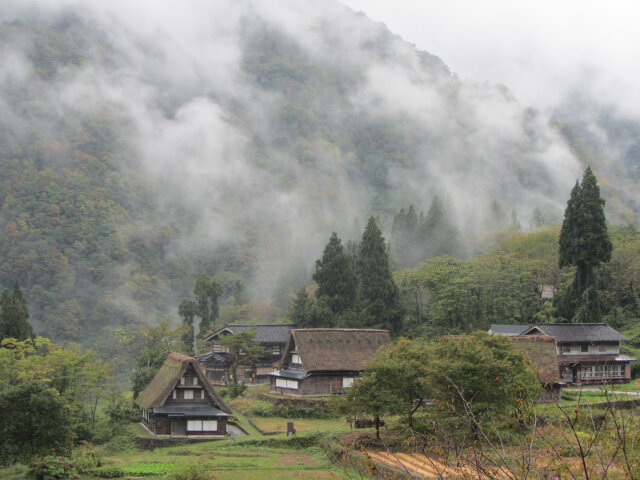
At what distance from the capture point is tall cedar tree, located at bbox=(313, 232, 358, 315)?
2173 inches

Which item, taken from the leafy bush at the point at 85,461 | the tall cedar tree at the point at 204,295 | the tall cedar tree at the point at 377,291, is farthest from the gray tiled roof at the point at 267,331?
the leafy bush at the point at 85,461

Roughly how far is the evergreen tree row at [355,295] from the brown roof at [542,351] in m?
16.1

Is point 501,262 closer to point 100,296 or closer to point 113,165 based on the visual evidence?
point 100,296

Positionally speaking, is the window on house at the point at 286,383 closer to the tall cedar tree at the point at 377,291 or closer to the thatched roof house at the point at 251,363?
the thatched roof house at the point at 251,363

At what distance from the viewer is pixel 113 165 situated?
12775 cm

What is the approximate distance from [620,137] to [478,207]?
232 feet

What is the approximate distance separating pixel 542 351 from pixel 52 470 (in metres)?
28.6

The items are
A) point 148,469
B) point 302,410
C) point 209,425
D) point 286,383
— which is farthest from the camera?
point 286,383

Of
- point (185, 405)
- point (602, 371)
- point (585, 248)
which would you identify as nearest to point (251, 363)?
point (185, 405)

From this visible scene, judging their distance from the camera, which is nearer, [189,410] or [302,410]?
[189,410]

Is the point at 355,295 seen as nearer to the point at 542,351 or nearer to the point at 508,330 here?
the point at 508,330

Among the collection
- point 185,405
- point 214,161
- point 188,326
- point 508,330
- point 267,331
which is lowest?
point 185,405

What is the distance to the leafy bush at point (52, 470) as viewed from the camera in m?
23.4

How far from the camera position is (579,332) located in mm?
43188
